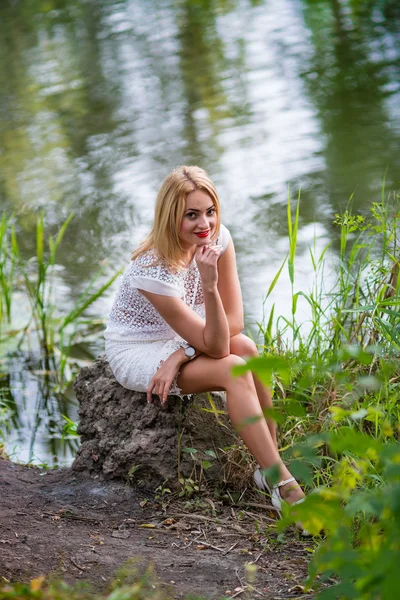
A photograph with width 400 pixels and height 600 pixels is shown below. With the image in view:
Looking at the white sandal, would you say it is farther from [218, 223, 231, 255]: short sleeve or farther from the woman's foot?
[218, 223, 231, 255]: short sleeve

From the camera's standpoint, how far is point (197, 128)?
8.02m

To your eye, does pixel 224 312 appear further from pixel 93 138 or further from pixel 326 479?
pixel 93 138

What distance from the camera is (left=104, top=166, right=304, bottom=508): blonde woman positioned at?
9.20ft

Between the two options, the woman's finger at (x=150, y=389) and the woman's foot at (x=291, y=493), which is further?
the woman's finger at (x=150, y=389)

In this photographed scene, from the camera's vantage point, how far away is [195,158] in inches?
289

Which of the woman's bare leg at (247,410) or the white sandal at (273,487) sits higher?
the woman's bare leg at (247,410)

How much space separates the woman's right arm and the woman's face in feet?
0.22

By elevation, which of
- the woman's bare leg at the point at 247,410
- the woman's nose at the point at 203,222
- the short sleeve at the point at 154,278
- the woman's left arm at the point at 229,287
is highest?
the woman's nose at the point at 203,222

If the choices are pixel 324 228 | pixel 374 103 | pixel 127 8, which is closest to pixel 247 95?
pixel 374 103

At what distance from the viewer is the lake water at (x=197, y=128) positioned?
19.1 ft

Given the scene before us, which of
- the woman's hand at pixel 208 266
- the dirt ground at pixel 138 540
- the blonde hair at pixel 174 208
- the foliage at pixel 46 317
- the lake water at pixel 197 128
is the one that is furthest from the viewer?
the lake water at pixel 197 128

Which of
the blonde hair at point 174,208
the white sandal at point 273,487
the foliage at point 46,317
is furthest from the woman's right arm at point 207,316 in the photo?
the foliage at point 46,317

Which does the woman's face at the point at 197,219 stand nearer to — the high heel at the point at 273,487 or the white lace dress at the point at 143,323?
the white lace dress at the point at 143,323

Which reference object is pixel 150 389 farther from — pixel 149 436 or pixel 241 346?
pixel 241 346
